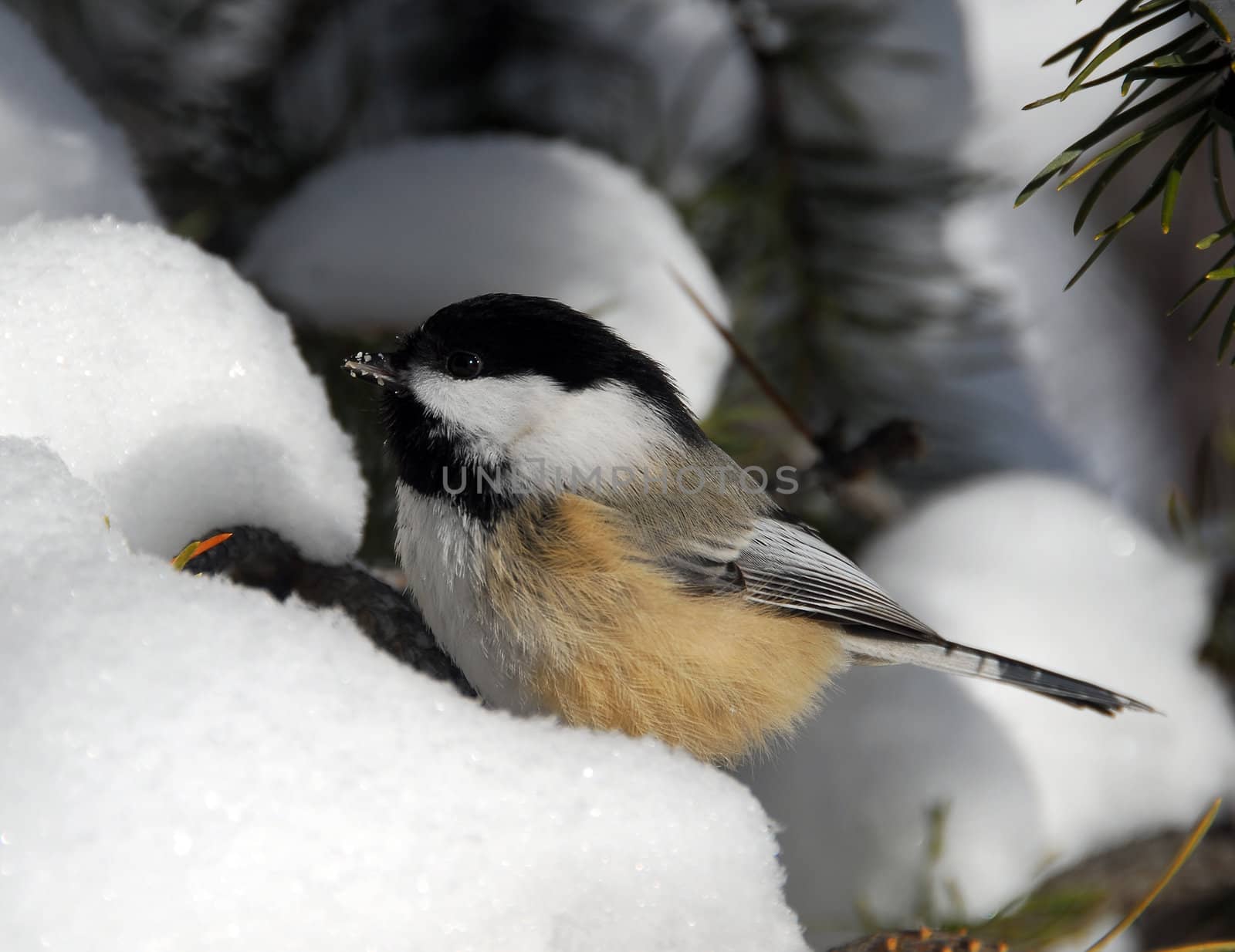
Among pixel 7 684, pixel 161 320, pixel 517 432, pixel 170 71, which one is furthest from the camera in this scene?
pixel 170 71

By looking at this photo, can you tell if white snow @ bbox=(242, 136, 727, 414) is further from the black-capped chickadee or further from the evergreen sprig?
the evergreen sprig

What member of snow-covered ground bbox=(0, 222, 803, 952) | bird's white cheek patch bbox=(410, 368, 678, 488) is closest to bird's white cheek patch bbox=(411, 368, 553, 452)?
bird's white cheek patch bbox=(410, 368, 678, 488)

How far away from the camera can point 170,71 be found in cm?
108

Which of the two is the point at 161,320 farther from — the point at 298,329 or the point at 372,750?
the point at 372,750

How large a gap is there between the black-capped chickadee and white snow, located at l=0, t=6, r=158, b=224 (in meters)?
0.31

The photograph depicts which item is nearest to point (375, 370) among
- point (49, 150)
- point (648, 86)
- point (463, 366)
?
point (463, 366)

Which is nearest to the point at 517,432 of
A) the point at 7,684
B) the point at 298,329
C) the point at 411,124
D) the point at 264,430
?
the point at 264,430

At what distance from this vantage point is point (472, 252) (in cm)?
96

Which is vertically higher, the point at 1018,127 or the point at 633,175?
the point at 1018,127

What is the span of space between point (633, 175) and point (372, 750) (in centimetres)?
85

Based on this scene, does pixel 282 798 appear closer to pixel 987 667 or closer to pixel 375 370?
pixel 375 370

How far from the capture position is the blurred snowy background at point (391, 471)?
1.46ft

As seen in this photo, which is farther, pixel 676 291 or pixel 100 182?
pixel 676 291

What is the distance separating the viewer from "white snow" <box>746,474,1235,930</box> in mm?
962
